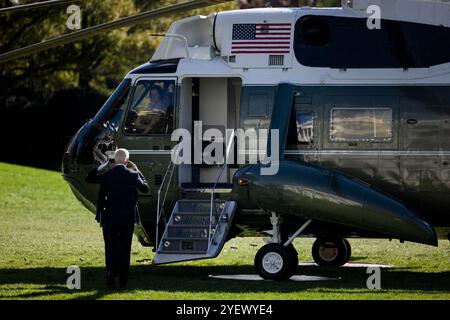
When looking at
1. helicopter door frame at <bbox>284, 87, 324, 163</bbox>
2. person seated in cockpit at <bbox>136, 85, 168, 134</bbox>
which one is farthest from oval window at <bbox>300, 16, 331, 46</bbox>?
person seated in cockpit at <bbox>136, 85, 168, 134</bbox>

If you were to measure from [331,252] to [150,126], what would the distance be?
383cm

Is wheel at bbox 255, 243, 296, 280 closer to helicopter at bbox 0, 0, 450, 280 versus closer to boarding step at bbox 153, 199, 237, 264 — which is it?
helicopter at bbox 0, 0, 450, 280

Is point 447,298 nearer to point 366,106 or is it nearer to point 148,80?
point 366,106

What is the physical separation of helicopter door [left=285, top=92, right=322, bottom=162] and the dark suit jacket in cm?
254

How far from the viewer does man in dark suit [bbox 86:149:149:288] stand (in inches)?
544

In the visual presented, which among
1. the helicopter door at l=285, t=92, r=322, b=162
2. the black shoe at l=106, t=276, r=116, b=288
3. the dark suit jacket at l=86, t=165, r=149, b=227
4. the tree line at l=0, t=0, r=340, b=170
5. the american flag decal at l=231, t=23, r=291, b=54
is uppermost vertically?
the tree line at l=0, t=0, r=340, b=170

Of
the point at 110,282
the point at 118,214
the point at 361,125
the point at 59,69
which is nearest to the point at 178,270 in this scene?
the point at 110,282

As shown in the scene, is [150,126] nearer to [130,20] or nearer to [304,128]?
[130,20]

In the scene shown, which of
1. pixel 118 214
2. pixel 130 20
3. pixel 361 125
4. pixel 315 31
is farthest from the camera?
pixel 315 31

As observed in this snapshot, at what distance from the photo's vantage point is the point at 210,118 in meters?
16.7

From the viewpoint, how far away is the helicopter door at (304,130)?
50.4 ft
